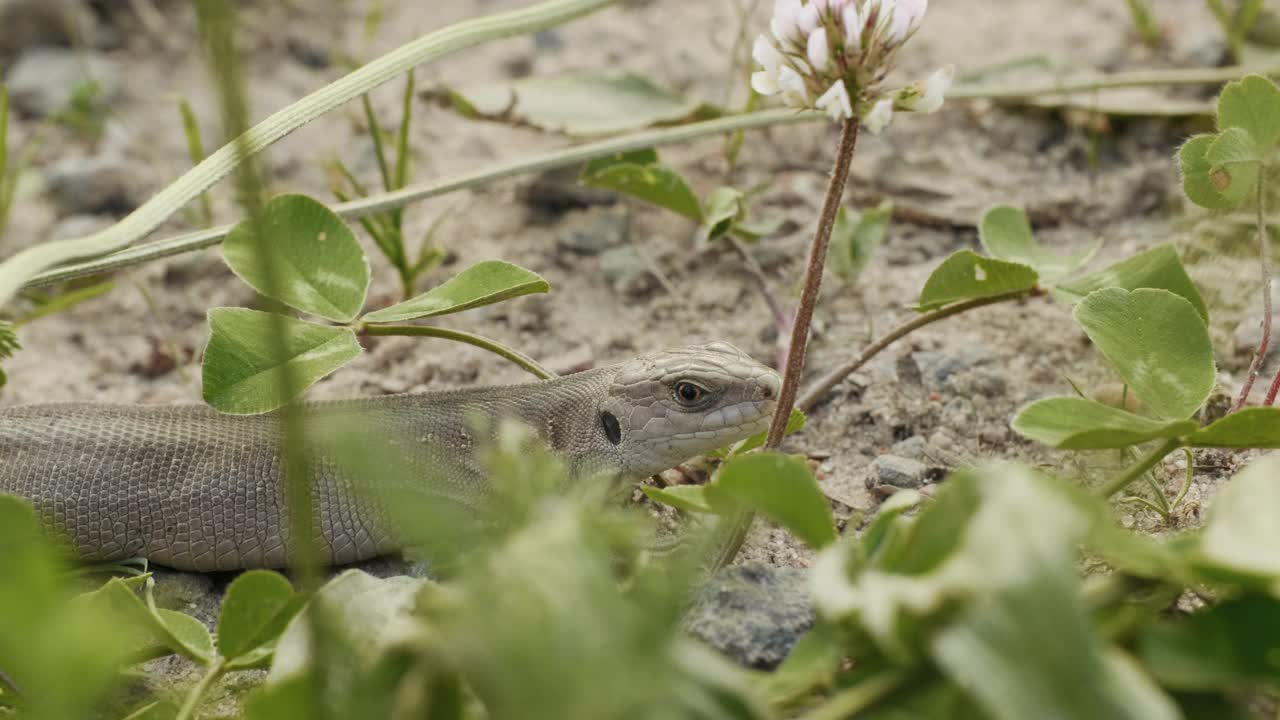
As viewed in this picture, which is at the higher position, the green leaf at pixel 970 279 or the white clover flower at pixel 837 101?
the white clover flower at pixel 837 101

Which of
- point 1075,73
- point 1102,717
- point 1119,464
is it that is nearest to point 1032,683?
point 1102,717

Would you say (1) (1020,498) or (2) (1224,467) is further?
(2) (1224,467)

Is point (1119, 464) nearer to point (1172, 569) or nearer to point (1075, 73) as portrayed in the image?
point (1172, 569)

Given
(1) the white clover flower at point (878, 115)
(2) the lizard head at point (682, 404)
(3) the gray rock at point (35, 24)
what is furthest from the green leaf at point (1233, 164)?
(3) the gray rock at point (35, 24)

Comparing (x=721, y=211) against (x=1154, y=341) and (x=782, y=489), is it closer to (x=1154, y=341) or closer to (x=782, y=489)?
(x=1154, y=341)

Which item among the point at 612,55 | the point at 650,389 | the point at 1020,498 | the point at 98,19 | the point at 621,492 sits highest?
the point at 98,19

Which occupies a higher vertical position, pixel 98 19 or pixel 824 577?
pixel 98 19

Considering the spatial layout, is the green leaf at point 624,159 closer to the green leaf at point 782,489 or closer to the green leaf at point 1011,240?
the green leaf at point 1011,240

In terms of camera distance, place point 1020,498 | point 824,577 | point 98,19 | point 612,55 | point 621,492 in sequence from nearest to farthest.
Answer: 1. point 1020,498
2. point 824,577
3. point 621,492
4. point 612,55
5. point 98,19
